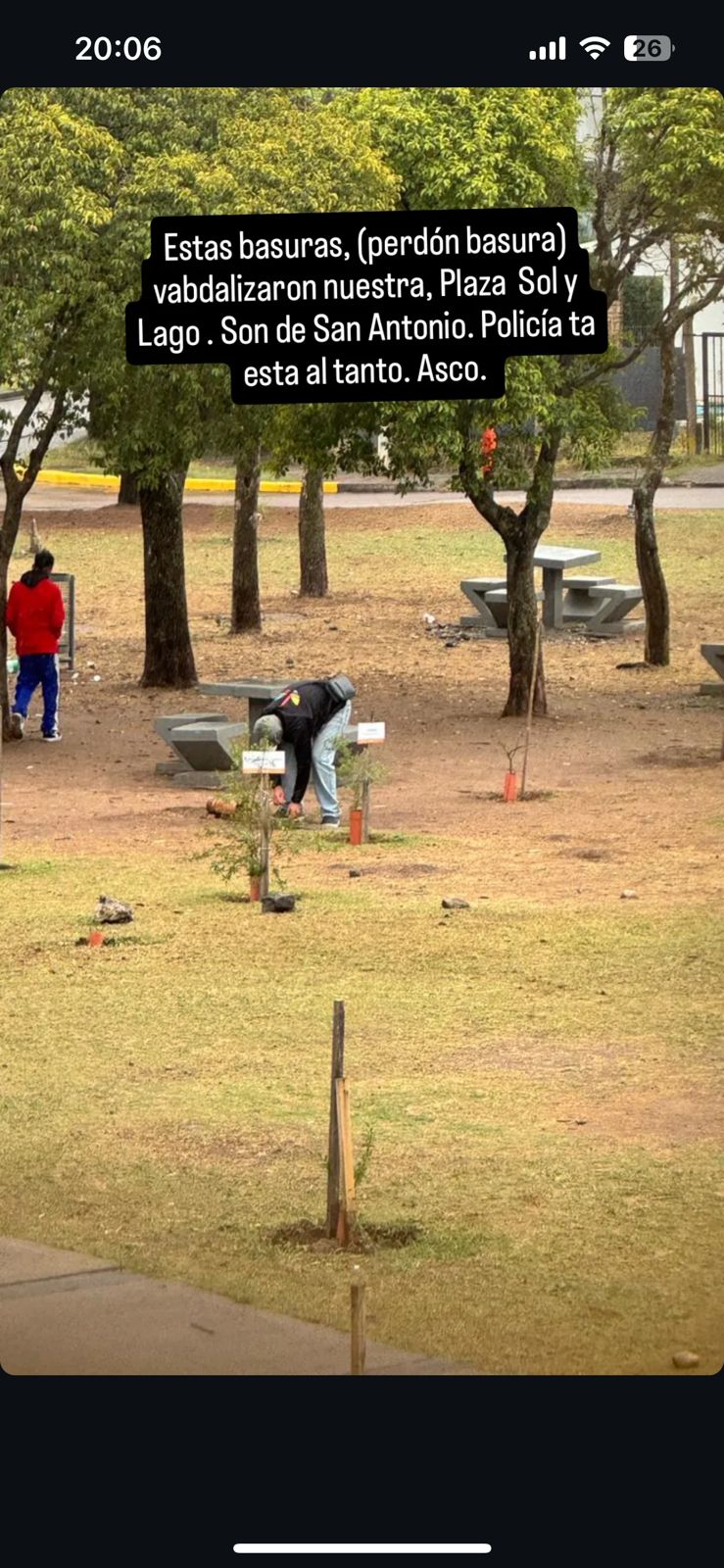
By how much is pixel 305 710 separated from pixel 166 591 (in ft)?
17.5

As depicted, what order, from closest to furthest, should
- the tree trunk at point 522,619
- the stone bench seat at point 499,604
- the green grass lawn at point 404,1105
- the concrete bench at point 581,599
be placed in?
the green grass lawn at point 404,1105, the tree trunk at point 522,619, the stone bench seat at point 499,604, the concrete bench at point 581,599

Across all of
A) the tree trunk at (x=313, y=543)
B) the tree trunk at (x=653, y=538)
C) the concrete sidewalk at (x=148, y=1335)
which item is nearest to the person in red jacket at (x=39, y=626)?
the tree trunk at (x=313, y=543)

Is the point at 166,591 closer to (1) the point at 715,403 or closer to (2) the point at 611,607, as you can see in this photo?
(2) the point at 611,607

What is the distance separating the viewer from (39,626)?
1638 centimetres

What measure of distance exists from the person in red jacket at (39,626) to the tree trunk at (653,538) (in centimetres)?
480

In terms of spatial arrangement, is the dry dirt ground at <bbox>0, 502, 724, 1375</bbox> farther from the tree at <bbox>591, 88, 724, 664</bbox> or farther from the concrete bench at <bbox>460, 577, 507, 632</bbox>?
the tree at <bbox>591, 88, 724, 664</bbox>

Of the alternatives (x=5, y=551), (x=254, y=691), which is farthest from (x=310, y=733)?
(x=5, y=551)

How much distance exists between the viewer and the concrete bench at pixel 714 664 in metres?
17.6

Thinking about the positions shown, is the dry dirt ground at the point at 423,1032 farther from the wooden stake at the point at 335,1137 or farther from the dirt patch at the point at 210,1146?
the wooden stake at the point at 335,1137

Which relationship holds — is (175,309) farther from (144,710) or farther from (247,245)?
(144,710)

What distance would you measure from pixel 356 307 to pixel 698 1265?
2.21m

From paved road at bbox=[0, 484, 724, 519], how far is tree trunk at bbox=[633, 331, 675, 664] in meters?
4.34
